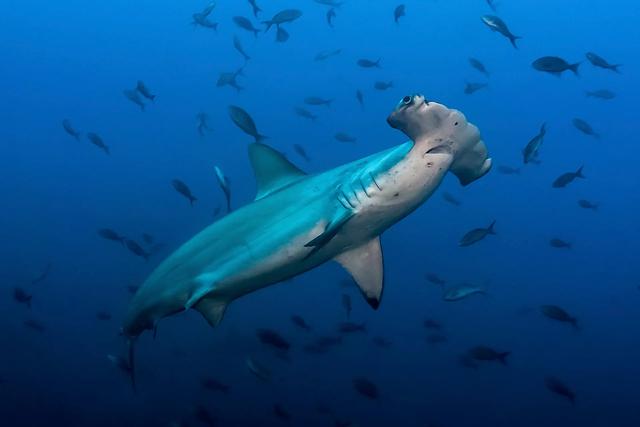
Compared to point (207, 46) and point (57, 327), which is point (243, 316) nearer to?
point (57, 327)

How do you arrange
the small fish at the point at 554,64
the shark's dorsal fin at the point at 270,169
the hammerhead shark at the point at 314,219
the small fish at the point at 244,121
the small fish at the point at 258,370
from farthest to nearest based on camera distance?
the small fish at the point at 554,64 → the small fish at the point at 258,370 → the small fish at the point at 244,121 → the shark's dorsal fin at the point at 270,169 → the hammerhead shark at the point at 314,219

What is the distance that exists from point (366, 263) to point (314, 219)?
23.3 inches

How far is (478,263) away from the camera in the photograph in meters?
33.4

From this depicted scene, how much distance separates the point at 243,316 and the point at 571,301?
30.1 m

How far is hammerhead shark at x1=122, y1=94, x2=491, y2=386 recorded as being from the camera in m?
2.50

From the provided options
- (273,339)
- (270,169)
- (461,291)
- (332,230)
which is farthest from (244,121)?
(461,291)

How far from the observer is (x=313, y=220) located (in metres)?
2.91

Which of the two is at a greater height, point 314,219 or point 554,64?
point 314,219

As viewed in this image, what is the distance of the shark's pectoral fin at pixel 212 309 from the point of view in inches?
135

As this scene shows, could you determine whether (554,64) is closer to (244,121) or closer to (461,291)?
(461,291)

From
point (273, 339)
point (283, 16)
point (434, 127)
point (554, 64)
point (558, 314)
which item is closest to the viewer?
point (434, 127)

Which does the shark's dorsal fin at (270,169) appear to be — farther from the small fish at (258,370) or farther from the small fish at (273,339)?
the small fish at (258,370)

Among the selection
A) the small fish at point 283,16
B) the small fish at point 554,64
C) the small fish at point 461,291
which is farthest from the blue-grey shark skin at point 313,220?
the small fish at point 283,16

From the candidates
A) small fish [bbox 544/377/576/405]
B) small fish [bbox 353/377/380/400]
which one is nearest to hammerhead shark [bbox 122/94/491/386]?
small fish [bbox 353/377/380/400]
